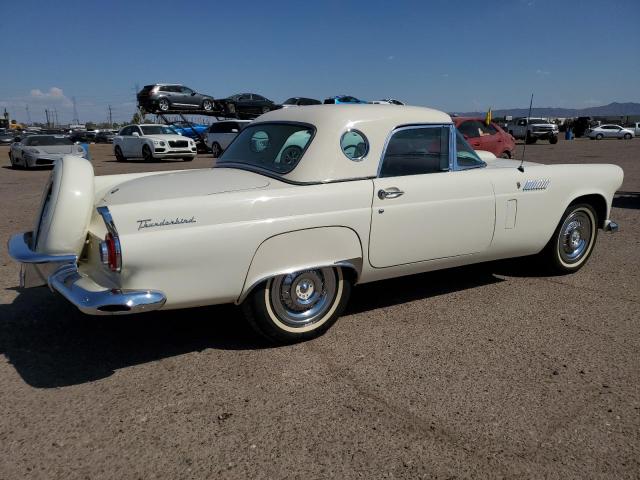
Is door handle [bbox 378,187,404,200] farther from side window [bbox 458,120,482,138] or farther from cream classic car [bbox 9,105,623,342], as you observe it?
side window [bbox 458,120,482,138]

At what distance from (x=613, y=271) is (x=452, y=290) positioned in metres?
1.84

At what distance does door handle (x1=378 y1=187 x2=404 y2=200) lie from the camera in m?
3.60

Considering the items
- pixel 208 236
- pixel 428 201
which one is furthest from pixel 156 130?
pixel 208 236

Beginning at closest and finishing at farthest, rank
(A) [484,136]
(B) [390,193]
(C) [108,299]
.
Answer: (C) [108,299], (B) [390,193], (A) [484,136]

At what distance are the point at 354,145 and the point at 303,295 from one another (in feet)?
3.67

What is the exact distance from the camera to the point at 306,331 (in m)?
3.56

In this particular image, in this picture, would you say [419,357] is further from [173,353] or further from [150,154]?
[150,154]

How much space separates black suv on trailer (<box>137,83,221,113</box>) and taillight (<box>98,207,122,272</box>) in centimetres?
2464

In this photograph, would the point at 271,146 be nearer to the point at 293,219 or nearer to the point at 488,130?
the point at 293,219

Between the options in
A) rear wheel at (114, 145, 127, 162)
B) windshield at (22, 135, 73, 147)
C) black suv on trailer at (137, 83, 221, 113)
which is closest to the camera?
windshield at (22, 135, 73, 147)

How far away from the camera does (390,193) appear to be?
3645mm

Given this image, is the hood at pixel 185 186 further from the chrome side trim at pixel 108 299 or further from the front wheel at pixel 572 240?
the front wheel at pixel 572 240

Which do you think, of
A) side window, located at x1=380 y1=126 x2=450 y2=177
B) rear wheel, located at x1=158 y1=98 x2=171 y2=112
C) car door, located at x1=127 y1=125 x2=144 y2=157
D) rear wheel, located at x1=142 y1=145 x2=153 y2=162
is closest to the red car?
side window, located at x1=380 y1=126 x2=450 y2=177

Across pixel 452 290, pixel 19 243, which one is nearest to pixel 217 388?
pixel 19 243
